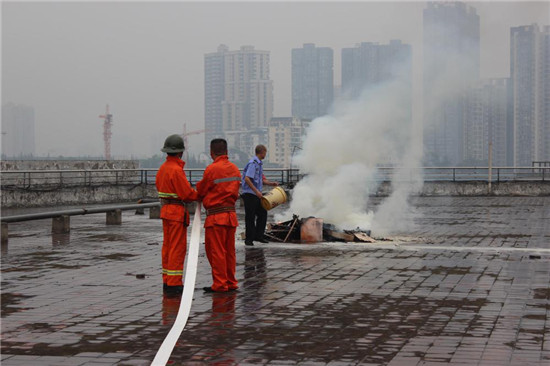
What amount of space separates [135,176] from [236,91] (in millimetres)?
59812

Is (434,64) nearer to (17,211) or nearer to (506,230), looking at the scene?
(506,230)

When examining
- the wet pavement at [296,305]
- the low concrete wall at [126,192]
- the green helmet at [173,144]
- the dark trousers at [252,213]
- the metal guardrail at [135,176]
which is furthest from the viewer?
the metal guardrail at [135,176]

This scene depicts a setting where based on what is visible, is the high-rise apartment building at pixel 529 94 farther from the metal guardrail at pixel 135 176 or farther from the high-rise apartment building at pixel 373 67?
the high-rise apartment building at pixel 373 67

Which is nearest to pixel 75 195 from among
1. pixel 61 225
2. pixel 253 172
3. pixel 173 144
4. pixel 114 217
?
pixel 114 217

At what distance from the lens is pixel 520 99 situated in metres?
46.0

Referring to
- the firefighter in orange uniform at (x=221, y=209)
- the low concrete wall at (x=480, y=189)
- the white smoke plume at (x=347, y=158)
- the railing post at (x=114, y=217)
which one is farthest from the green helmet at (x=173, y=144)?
the low concrete wall at (x=480, y=189)

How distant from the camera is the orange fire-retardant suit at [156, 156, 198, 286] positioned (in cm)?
1018

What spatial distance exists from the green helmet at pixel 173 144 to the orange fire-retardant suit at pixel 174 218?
192 mm

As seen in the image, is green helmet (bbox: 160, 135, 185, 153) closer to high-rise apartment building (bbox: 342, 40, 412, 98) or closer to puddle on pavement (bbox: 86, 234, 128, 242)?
puddle on pavement (bbox: 86, 234, 128, 242)

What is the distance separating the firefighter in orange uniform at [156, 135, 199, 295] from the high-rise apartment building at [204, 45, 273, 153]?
4511cm

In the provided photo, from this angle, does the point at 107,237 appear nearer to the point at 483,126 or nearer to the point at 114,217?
the point at 114,217

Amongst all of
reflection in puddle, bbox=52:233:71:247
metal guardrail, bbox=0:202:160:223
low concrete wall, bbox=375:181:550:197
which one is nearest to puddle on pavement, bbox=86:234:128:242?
reflection in puddle, bbox=52:233:71:247

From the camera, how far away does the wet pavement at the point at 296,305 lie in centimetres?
702

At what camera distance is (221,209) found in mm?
10617
